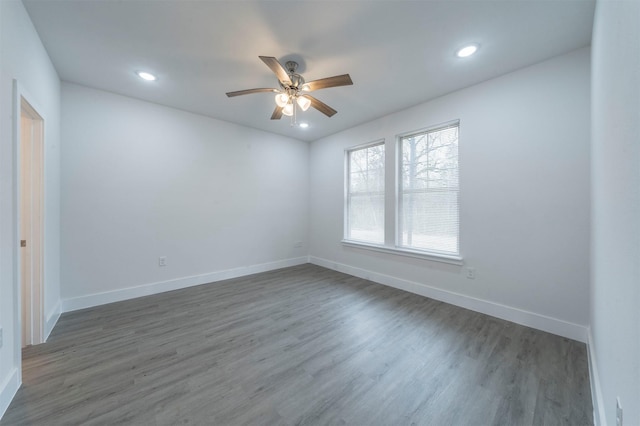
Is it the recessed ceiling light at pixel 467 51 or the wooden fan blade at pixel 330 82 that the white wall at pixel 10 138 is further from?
the recessed ceiling light at pixel 467 51

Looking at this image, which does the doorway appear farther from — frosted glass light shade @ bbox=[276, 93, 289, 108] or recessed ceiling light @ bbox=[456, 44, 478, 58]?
recessed ceiling light @ bbox=[456, 44, 478, 58]

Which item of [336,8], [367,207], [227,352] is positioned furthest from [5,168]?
[367,207]

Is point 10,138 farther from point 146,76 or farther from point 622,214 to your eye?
point 622,214

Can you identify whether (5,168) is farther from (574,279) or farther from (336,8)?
(574,279)

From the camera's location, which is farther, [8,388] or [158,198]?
[158,198]

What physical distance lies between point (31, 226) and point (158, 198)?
1371 mm

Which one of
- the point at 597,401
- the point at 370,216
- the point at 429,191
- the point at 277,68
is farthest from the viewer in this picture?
the point at 370,216

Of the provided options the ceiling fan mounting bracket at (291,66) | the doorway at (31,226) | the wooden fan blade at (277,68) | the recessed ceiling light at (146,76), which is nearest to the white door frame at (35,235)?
the doorway at (31,226)

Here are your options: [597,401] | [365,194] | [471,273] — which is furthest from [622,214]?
[365,194]

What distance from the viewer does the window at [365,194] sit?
408 centimetres

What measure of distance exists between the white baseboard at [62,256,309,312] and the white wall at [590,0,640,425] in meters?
4.23

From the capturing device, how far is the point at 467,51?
2244 mm

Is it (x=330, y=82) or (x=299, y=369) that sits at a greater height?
(x=330, y=82)

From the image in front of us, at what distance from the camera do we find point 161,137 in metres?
3.46
